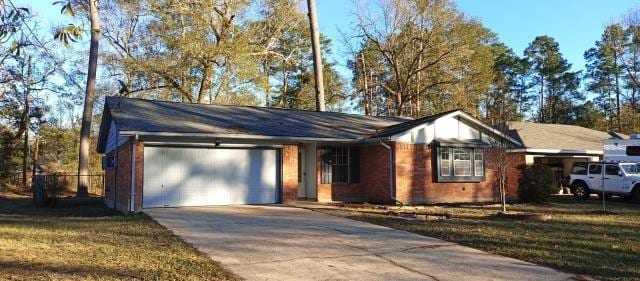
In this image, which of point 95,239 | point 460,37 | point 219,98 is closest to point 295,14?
point 219,98

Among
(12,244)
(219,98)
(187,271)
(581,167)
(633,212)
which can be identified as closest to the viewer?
(187,271)

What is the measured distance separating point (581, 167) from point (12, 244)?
23.0 m

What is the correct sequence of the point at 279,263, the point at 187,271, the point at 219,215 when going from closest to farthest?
the point at 187,271
the point at 279,263
the point at 219,215

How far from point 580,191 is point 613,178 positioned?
1706mm

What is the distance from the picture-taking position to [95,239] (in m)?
9.99

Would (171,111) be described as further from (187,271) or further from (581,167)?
(581,167)

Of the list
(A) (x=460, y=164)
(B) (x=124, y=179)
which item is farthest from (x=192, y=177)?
(A) (x=460, y=164)

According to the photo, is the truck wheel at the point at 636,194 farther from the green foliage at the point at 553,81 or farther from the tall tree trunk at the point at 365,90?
the green foliage at the point at 553,81

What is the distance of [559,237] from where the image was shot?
35.7 ft

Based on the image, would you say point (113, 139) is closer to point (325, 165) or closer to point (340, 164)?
point (325, 165)

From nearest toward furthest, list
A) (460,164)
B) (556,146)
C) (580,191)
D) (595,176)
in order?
(460,164) → (595,176) → (580,191) → (556,146)

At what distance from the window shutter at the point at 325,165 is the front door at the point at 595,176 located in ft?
39.7

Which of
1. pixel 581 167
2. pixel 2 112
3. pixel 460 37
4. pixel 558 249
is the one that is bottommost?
pixel 558 249

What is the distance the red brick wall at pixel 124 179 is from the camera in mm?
15578
